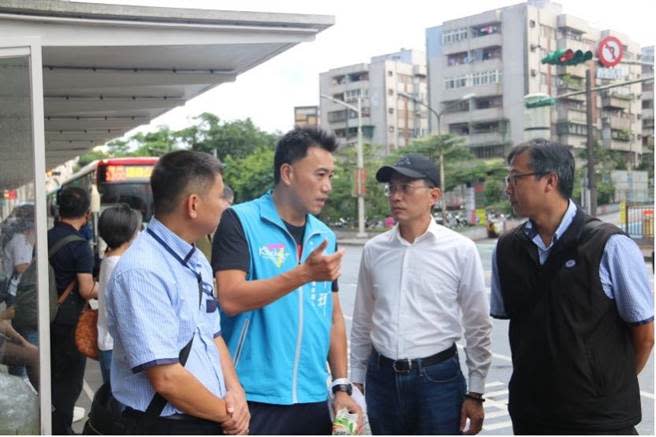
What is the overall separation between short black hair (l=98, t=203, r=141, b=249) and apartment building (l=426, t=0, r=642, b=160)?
5164cm

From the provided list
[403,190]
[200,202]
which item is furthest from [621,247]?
[200,202]

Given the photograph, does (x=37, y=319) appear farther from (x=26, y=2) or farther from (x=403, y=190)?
(x=403, y=190)

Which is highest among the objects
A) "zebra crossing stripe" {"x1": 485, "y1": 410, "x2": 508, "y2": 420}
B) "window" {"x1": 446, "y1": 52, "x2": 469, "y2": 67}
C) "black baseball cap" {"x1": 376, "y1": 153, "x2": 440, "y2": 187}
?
"window" {"x1": 446, "y1": 52, "x2": 469, "y2": 67}

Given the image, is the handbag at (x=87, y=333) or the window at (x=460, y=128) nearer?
the handbag at (x=87, y=333)

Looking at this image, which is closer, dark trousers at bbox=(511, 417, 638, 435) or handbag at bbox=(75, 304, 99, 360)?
dark trousers at bbox=(511, 417, 638, 435)

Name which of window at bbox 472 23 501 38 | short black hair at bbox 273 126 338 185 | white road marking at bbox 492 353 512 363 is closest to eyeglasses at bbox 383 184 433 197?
short black hair at bbox 273 126 338 185

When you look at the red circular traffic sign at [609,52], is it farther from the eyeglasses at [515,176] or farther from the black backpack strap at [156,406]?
the black backpack strap at [156,406]

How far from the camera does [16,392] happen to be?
3371 mm

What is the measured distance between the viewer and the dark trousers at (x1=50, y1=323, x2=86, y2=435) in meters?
5.07

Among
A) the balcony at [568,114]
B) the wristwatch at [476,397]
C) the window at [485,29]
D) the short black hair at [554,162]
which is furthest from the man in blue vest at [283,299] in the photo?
the window at [485,29]

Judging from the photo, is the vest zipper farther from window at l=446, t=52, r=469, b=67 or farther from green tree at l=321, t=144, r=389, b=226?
window at l=446, t=52, r=469, b=67

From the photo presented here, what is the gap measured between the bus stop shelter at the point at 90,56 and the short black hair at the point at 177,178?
41.0 inches

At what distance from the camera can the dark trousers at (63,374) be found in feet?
16.6

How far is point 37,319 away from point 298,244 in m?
1.26
